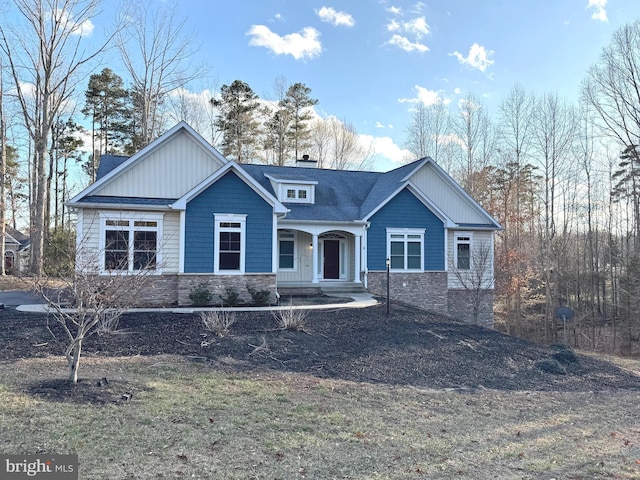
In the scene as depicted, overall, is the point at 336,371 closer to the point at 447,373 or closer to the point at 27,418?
the point at 447,373

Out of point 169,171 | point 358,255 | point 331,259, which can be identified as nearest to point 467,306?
point 358,255

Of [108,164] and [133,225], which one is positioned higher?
[108,164]

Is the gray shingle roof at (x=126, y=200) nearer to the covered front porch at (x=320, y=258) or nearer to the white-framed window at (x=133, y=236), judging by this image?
the white-framed window at (x=133, y=236)

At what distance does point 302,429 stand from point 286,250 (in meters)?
13.2

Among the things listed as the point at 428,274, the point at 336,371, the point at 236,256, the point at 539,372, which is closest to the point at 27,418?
the point at 336,371

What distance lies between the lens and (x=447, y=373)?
8.27 metres

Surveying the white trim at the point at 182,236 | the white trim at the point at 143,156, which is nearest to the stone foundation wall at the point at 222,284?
the white trim at the point at 182,236

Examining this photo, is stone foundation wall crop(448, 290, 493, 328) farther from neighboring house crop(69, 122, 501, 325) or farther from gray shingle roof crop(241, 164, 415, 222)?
gray shingle roof crop(241, 164, 415, 222)

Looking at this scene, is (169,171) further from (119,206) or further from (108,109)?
(108,109)

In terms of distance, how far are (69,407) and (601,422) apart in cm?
701

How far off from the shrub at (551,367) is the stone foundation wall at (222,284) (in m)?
7.91

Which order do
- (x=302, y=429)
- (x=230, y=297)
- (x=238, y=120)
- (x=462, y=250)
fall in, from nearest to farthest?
(x=302, y=429), (x=230, y=297), (x=462, y=250), (x=238, y=120)

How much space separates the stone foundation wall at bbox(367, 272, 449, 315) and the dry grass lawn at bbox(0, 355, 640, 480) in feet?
32.9

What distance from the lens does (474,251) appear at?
1886 centimetres
